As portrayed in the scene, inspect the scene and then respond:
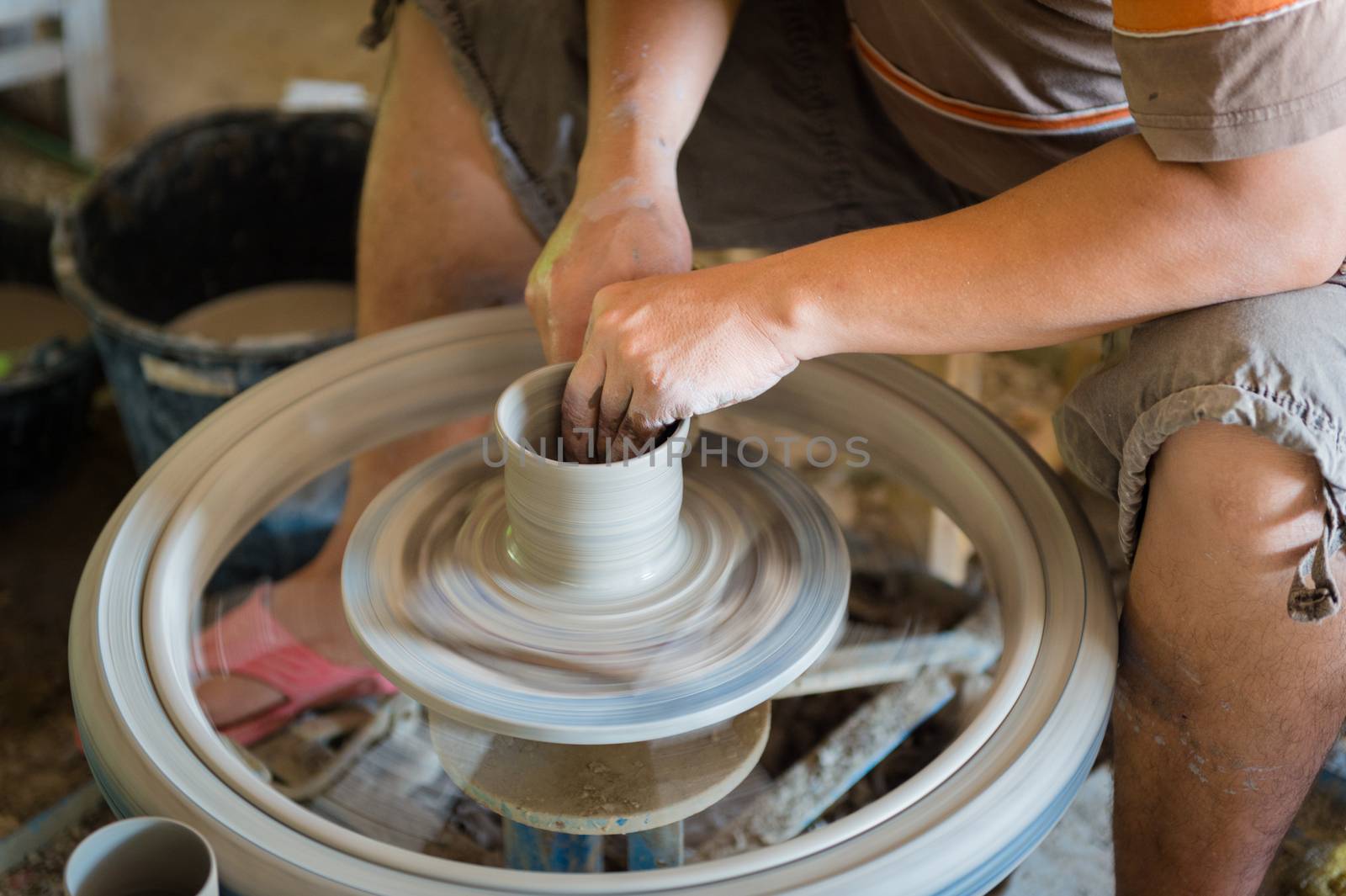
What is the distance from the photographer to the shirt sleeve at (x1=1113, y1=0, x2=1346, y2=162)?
845mm

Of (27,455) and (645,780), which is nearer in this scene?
(645,780)

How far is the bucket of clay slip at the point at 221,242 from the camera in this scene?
1.80m

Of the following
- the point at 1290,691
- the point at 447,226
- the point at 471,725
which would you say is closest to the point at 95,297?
the point at 447,226

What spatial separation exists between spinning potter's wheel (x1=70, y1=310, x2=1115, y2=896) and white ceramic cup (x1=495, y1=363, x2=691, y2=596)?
9 centimetres

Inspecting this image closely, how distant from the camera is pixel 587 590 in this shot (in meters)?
1.07

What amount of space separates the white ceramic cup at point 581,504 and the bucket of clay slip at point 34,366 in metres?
1.14

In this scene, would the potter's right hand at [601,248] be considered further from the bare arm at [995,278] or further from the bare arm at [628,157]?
the bare arm at [995,278]

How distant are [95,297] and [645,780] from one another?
114cm

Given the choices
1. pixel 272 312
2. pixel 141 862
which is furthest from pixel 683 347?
pixel 272 312

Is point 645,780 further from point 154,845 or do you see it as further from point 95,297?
point 95,297

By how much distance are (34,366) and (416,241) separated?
781 millimetres

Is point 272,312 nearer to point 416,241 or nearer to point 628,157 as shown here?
point 416,241

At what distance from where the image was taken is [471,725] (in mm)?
1016

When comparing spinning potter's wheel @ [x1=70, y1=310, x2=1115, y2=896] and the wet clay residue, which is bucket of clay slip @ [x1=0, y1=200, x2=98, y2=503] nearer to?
the wet clay residue
